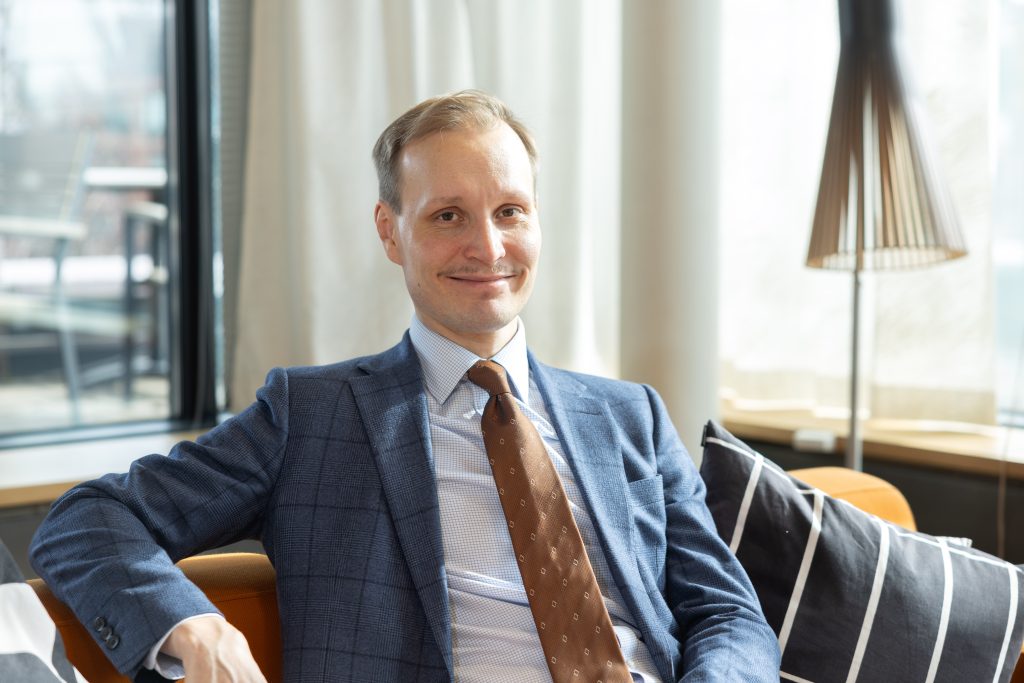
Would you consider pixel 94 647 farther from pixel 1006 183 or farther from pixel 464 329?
pixel 1006 183

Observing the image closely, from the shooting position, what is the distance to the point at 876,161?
223cm

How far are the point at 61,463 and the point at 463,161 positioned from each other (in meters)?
1.66

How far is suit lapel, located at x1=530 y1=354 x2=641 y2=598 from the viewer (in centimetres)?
155

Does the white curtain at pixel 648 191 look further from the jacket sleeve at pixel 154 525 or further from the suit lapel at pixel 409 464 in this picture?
the jacket sleeve at pixel 154 525

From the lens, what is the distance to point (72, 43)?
3.12m

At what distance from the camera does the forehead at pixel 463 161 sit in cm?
160

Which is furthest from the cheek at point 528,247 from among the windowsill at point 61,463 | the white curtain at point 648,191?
the windowsill at point 61,463

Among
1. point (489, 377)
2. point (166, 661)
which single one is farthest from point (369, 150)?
point (166, 661)

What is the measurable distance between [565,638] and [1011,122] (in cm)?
188

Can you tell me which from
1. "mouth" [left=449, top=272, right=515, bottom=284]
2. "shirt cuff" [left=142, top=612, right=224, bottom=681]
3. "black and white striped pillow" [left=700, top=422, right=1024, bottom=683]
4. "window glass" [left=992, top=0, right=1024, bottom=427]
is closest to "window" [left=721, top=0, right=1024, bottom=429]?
"window glass" [left=992, top=0, right=1024, bottom=427]

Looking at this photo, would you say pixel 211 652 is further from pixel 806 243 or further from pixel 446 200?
pixel 806 243

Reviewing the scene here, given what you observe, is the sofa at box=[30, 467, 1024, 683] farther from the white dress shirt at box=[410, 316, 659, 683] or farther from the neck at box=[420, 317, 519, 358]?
the neck at box=[420, 317, 519, 358]

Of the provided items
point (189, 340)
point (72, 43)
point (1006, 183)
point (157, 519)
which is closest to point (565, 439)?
point (157, 519)

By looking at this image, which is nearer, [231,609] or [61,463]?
[231,609]
